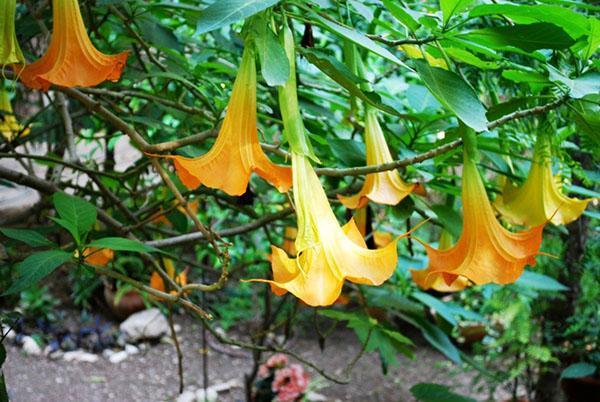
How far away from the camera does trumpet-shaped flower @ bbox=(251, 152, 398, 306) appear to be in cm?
46

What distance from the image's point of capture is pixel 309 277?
18.3 inches

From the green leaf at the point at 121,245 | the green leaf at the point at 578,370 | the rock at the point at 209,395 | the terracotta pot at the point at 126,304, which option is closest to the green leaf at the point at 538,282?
the green leaf at the point at 578,370

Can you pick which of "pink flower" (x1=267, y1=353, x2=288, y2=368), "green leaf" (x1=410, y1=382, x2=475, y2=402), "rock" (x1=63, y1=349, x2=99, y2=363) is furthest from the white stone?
"green leaf" (x1=410, y1=382, x2=475, y2=402)

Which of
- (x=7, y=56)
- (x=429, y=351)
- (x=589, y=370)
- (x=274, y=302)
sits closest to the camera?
(x=7, y=56)

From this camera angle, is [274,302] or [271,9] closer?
[271,9]

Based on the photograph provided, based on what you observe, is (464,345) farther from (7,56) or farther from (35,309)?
(7,56)

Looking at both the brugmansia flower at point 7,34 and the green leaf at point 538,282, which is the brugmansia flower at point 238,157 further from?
the green leaf at point 538,282

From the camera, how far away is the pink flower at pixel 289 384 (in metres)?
2.45

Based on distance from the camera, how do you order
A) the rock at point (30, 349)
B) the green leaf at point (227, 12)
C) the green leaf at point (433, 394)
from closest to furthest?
1. the green leaf at point (227, 12)
2. the green leaf at point (433, 394)
3. the rock at point (30, 349)

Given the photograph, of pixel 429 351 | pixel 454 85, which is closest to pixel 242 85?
pixel 454 85

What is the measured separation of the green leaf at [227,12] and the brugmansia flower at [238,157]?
0.06m

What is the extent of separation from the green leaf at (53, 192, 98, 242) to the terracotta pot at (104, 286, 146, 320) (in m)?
3.10

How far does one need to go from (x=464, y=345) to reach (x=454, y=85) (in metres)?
3.29

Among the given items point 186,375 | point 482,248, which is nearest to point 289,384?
point 186,375
